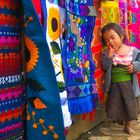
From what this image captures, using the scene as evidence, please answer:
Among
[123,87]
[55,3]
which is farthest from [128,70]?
[55,3]

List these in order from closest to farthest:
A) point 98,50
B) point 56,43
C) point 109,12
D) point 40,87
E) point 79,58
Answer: point 40,87
point 56,43
point 79,58
point 98,50
point 109,12

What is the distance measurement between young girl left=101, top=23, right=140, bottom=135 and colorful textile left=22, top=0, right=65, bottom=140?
6.21 ft

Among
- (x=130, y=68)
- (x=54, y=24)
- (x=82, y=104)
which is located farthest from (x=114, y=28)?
(x=54, y=24)

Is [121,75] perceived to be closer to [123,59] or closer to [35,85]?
[123,59]

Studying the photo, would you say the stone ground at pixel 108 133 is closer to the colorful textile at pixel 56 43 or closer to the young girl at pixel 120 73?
the young girl at pixel 120 73

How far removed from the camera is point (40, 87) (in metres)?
2.61

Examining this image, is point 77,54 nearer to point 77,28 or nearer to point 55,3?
point 77,28

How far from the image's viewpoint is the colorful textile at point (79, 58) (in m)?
3.38

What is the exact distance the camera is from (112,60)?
175 inches

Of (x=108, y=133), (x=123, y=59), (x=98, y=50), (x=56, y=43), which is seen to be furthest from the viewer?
(x=108, y=133)

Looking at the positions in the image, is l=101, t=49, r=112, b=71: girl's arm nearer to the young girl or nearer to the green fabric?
the young girl

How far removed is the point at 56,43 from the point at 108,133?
2.04 metres

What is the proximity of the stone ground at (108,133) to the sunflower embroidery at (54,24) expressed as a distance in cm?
179

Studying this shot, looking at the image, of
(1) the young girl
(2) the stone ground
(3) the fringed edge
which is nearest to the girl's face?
(1) the young girl
